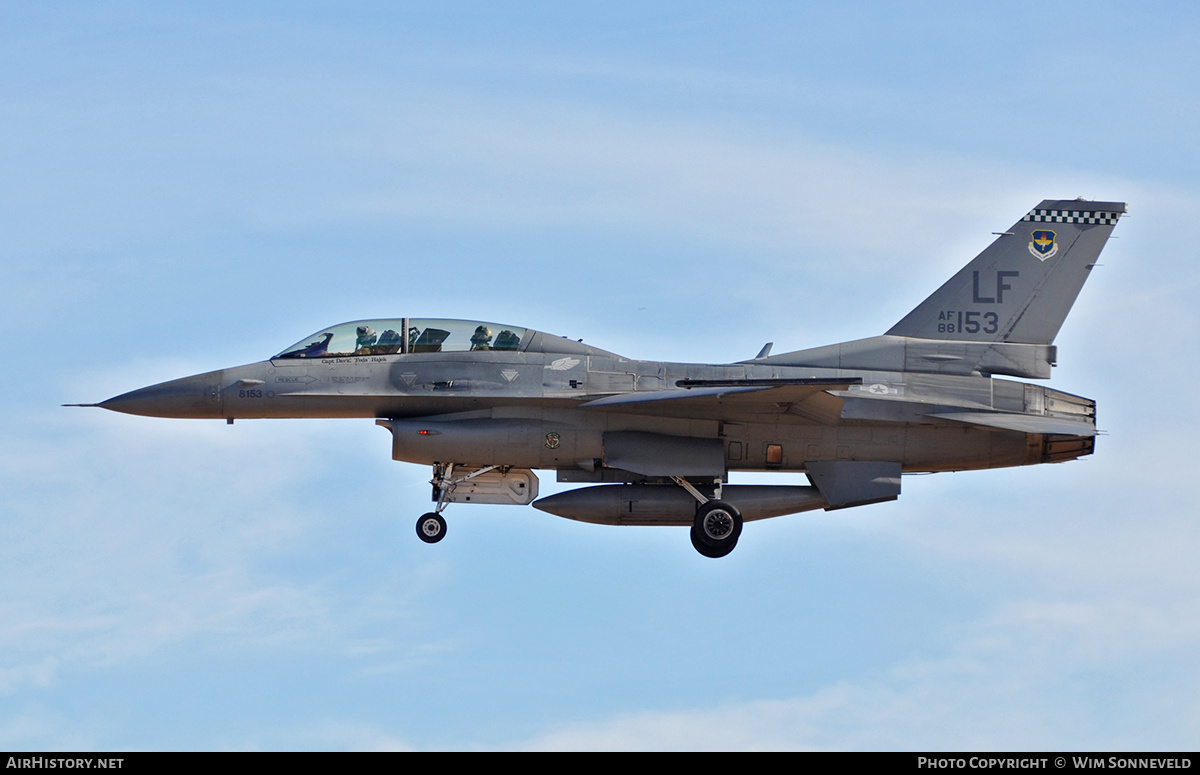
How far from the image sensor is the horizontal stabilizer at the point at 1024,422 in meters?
25.6

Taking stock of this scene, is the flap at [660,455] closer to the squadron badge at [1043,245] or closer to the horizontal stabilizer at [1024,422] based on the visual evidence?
the horizontal stabilizer at [1024,422]

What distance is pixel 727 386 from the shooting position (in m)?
25.4

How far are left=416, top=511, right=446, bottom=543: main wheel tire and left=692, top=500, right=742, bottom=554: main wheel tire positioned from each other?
407 cm

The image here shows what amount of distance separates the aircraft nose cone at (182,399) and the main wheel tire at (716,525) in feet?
25.8

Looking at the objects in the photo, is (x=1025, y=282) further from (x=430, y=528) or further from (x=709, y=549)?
(x=430, y=528)

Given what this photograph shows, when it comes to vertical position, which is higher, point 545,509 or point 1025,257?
point 1025,257

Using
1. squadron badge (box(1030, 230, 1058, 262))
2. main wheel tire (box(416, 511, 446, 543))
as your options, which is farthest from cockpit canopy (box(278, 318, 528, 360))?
squadron badge (box(1030, 230, 1058, 262))

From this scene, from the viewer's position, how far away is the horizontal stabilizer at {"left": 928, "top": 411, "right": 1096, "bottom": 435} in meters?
25.6

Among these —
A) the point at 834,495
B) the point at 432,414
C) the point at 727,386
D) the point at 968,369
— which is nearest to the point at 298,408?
the point at 432,414

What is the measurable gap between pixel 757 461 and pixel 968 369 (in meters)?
3.92
